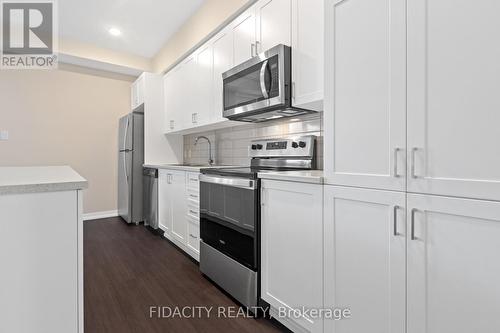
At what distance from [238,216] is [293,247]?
0.49 metres

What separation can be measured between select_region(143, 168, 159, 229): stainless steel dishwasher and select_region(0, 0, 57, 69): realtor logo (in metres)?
2.14

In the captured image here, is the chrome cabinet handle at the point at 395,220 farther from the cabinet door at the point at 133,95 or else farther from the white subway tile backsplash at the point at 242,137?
the cabinet door at the point at 133,95

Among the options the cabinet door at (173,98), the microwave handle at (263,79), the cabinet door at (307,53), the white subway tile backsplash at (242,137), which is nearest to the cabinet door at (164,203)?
the white subway tile backsplash at (242,137)

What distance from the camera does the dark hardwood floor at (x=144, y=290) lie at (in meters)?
1.69

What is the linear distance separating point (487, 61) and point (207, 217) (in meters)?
1.94

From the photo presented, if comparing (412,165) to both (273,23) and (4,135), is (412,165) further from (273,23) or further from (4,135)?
(4,135)

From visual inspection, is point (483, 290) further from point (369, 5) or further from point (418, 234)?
point (369, 5)

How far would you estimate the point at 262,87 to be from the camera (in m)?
1.98

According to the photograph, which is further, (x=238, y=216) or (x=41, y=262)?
(x=238, y=216)

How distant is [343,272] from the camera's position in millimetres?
1282

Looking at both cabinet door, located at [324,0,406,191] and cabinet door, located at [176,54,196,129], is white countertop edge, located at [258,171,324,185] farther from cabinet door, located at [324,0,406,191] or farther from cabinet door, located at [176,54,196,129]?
cabinet door, located at [176,54,196,129]

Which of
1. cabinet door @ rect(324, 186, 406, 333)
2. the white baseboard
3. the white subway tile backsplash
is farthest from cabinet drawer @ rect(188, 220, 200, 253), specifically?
the white baseboard

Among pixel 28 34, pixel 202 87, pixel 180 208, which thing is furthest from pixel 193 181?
pixel 28 34

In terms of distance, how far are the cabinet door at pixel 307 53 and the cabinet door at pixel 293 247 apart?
24.4 inches
